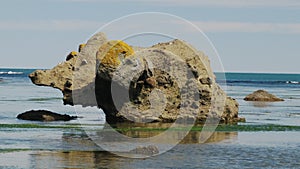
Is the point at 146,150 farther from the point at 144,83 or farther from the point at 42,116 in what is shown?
the point at 42,116

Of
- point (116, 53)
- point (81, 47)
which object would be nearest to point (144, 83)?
point (116, 53)

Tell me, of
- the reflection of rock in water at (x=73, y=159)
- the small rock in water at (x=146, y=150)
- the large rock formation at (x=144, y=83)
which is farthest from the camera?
the large rock formation at (x=144, y=83)

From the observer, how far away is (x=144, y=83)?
47.0 metres

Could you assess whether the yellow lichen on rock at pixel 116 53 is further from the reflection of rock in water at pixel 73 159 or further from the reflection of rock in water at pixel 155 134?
the reflection of rock in water at pixel 73 159

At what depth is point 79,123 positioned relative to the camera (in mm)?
48812

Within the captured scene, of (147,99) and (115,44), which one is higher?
(115,44)

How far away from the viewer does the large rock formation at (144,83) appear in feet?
149

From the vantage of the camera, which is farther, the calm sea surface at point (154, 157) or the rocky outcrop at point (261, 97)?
the rocky outcrop at point (261, 97)

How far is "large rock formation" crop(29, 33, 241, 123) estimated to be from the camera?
45375 mm

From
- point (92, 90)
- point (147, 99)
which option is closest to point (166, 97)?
point (147, 99)

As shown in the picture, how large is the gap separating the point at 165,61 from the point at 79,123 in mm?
7064

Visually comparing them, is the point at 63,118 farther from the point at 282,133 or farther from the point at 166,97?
the point at 282,133

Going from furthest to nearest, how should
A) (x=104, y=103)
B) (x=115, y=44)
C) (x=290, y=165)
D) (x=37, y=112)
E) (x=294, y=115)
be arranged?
(x=294, y=115) < (x=37, y=112) < (x=104, y=103) < (x=115, y=44) < (x=290, y=165)

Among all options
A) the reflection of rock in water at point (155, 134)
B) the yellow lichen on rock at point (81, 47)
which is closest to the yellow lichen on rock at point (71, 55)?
the yellow lichen on rock at point (81, 47)
